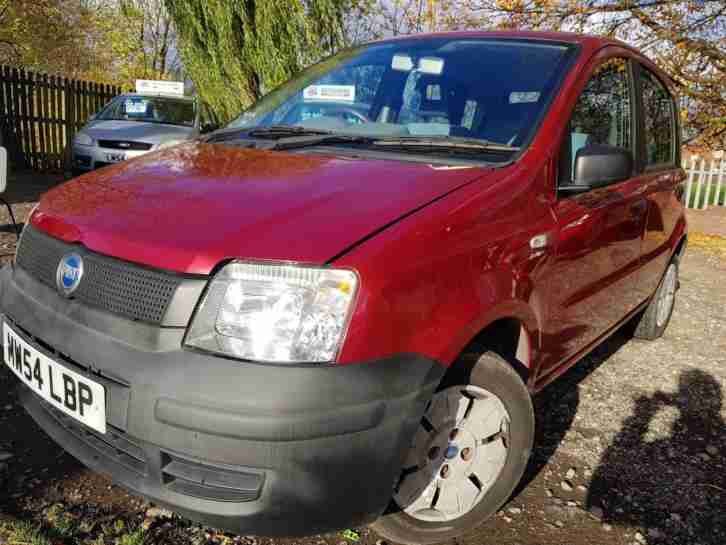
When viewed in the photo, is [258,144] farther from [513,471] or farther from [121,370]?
[513,471]

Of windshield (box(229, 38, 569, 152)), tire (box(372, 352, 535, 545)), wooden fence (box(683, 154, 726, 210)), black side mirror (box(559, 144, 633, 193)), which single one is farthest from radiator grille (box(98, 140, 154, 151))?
wooden fence (box(683, 154, 726, 210))

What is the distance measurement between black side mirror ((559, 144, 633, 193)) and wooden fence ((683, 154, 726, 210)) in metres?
12.1

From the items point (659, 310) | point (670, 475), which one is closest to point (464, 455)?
point (670, 475)

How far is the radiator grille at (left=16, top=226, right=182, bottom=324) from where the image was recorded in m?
1.53

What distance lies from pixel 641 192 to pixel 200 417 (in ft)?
7.90

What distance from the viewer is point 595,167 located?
7.07ft

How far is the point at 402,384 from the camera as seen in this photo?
4.99ft

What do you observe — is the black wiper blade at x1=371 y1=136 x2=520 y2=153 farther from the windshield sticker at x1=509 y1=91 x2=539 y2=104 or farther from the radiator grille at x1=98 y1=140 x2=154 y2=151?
the radiator grille at x1=98 y1=140 x2=154 y2=151

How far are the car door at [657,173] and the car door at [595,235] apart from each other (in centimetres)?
16

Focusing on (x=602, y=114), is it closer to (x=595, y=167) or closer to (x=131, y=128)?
(x=595, y=167)

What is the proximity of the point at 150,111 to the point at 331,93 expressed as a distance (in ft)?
25.9

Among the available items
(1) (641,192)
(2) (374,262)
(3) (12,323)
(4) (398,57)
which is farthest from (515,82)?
(3) (12,323)

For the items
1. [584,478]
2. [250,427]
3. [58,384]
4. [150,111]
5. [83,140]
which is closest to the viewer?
[250,427]

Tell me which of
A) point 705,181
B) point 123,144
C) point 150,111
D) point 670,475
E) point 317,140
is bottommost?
point 670,475
